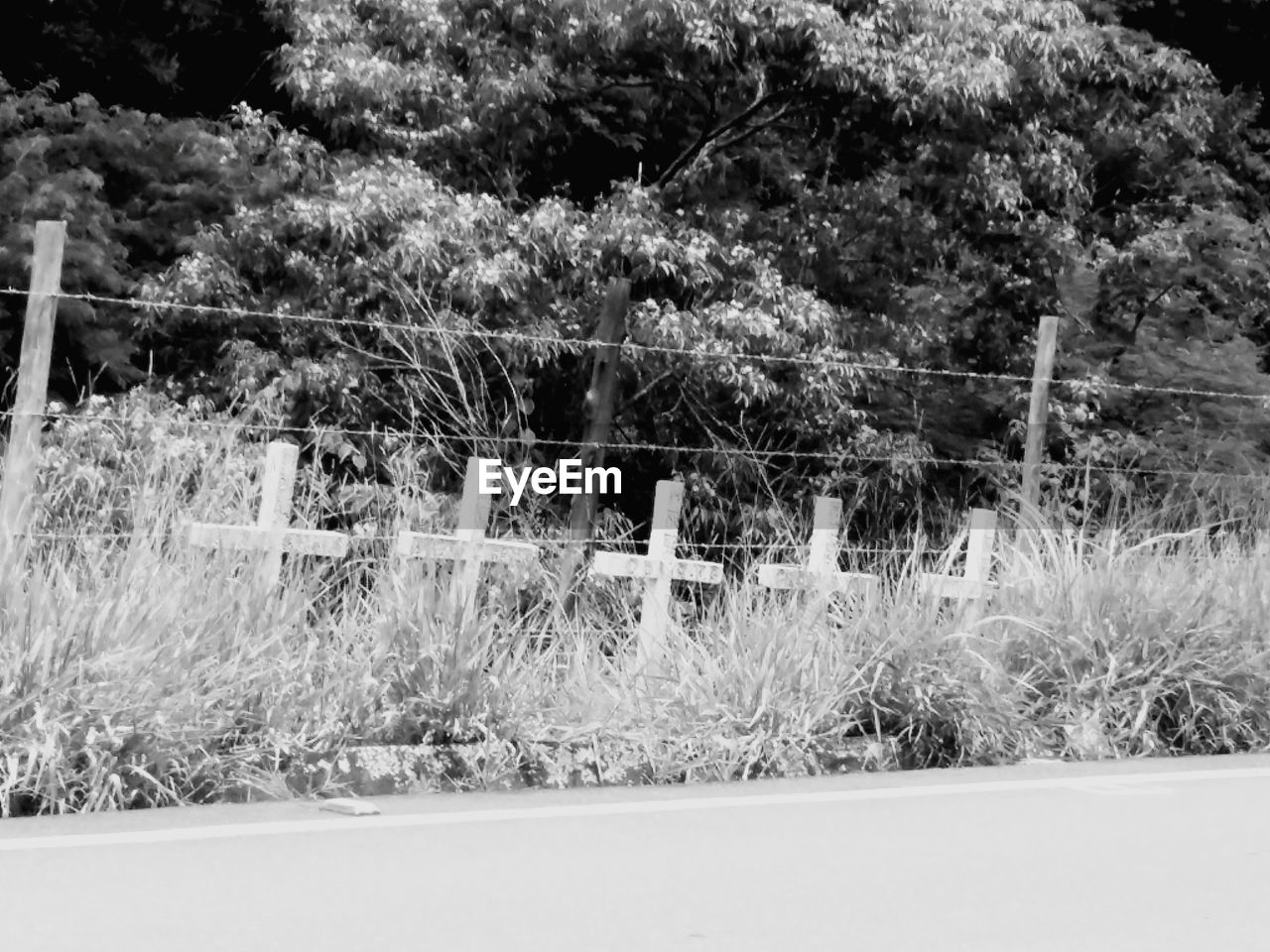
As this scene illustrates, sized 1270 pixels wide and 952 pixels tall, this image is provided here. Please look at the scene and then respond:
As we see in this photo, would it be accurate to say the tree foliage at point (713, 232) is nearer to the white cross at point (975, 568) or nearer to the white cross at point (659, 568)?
the white cross at point (975, 568)

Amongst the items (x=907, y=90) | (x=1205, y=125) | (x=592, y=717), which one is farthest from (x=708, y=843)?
(x=1205, y=125)

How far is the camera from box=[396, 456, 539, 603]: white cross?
802 centimetres

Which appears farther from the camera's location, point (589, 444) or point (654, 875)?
point (589, 444)

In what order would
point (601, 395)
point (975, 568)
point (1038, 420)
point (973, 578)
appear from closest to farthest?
point (973, 578) < point (975, 568) < point (601, 395) < point (1038, 420)

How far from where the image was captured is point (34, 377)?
8.11 m

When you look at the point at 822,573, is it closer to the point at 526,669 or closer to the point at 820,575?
the point at 820,575

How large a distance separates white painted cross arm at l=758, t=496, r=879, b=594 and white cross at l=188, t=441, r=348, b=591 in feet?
6.47

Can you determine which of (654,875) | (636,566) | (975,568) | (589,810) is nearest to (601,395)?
(636,566)

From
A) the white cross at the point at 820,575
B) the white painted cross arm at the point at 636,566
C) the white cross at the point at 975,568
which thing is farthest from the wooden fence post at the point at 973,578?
the white painted cross arm at the point at 636,566

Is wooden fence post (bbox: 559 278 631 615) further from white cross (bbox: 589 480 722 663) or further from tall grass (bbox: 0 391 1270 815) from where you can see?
white cross (bbox: 589 480 722 663)

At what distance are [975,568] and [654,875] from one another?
461 cm

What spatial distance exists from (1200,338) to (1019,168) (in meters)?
4.17

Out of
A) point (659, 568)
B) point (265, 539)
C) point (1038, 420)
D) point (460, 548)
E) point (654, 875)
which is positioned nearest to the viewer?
point (654, 875)

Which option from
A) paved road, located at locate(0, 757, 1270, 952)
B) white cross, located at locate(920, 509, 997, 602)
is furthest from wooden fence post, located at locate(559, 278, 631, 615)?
paved road, located at locate(0, 757, 1270, 952)
